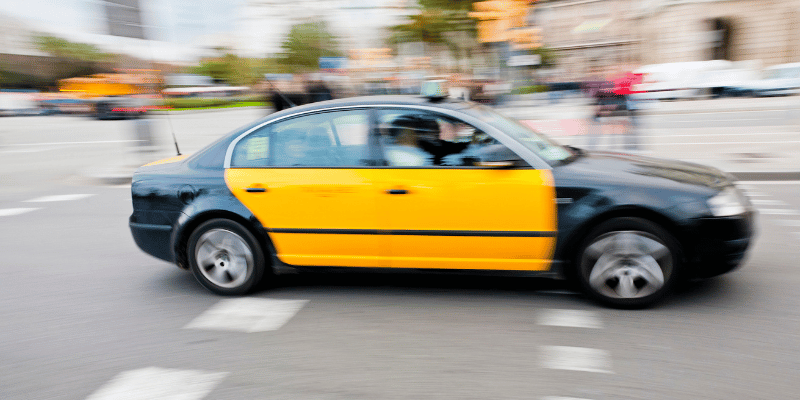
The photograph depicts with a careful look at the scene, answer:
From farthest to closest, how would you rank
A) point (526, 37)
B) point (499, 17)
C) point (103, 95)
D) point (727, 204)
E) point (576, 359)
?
1. point (103, 95)
2. point (526, 37)
3. point (499, 17)
4. point (727, 204)
5. point (576, 359)

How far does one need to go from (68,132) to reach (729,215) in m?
24.3

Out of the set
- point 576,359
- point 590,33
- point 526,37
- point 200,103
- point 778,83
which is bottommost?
point 778,83

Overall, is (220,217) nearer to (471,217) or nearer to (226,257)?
(226,257)

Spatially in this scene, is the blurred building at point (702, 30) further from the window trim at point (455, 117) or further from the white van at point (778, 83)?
the window trim at point (455, 117)

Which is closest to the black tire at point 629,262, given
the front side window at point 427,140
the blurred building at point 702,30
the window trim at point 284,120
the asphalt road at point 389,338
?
the asphalt road at point 389,338

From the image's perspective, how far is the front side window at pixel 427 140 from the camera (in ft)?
14.0

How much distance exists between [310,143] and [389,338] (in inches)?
57.4

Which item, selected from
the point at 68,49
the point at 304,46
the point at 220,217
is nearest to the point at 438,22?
the point at 304,46

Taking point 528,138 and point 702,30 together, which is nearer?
point 528,138

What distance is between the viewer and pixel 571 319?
4012 mm

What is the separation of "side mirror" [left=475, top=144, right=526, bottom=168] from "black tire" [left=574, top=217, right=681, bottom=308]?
628 mm

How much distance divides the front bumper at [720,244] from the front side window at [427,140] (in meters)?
1.32

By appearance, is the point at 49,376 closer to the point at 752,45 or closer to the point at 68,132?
the point at 68,132

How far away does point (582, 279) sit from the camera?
415 centimetres
